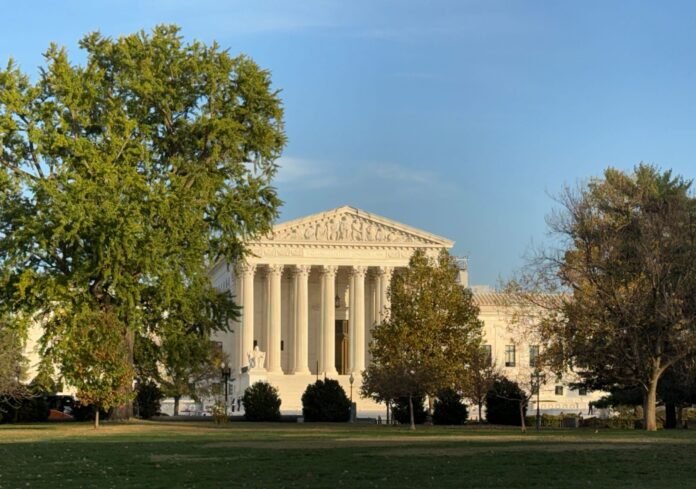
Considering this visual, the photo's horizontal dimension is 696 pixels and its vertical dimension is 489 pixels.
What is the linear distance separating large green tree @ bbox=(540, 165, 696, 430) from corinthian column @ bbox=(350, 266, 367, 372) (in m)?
59.9

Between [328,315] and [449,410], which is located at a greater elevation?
[328,315]

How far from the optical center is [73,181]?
48.3 m

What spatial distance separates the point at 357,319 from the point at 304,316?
5096 mm

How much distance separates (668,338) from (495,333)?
78638 millimetres

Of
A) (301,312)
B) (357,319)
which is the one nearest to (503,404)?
(357,319)

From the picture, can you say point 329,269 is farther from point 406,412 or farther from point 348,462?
point 348,462

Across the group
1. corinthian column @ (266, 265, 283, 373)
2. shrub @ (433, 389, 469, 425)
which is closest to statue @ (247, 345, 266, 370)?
corinthian column @ (266, 265, 283, 373)

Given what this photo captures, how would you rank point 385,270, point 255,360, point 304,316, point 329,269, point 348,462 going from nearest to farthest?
point 348,462 → point 255,360 → point 304,316 → point 329,269 → point 385,270

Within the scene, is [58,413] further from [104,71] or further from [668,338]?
[668,338]

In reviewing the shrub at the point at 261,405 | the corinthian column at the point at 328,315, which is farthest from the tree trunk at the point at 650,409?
the corinthian column at the point at 328,315

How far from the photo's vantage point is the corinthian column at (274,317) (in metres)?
111

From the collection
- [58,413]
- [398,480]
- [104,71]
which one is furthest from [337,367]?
[398,480]

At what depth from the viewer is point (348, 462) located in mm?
24984

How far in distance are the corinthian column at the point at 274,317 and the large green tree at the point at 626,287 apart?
2431 inches
